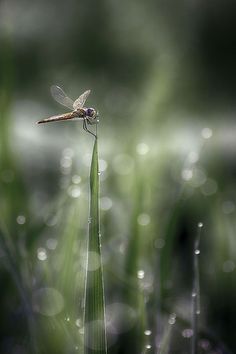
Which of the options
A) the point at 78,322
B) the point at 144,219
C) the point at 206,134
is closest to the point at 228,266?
the point at 144,219

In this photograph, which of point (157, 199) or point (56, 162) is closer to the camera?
point (157, 199)

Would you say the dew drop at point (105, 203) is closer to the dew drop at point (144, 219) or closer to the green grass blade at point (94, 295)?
the dew drop at point (144, 219)

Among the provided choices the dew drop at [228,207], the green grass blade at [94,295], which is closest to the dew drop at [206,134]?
the dew drop at [228,207]

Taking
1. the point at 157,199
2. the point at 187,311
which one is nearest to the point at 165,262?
the point at 187,311

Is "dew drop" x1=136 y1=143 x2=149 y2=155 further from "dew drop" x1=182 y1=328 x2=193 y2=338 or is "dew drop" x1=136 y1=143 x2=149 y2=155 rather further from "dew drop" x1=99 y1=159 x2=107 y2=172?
"dew drop" x1=182 y1=328 x2=193 y2=338

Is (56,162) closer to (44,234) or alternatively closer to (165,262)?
(44,234)

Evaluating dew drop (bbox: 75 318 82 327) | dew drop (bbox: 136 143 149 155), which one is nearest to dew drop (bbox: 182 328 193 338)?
dew drop (bbox: 75 318 82 327)
